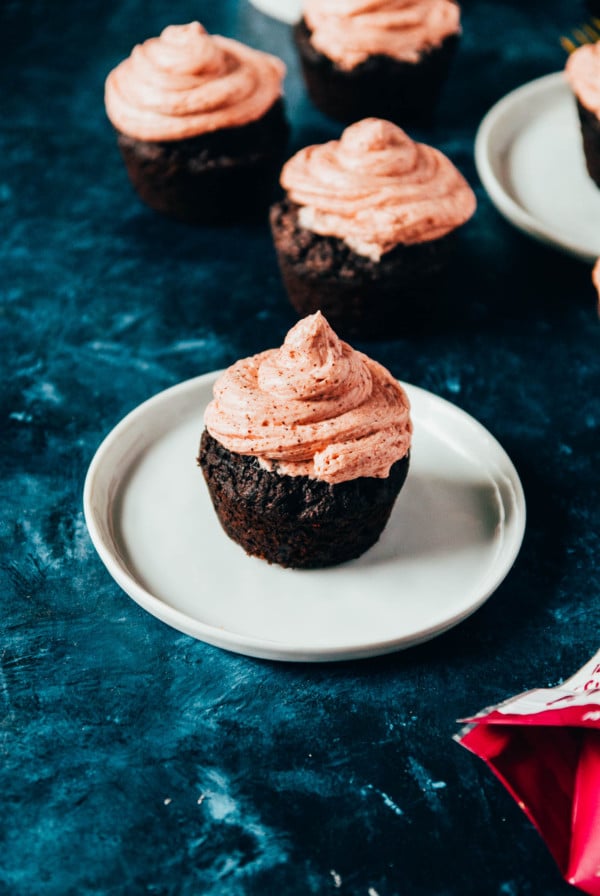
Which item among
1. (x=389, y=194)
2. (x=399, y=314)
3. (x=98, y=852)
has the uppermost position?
(x=389, y=194)

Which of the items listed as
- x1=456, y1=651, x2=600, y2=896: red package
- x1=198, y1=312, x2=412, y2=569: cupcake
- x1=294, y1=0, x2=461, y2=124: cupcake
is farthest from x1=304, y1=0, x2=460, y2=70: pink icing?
x1=456, y1=651, x2=600, y2=896: red package

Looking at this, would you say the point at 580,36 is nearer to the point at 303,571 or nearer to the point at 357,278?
the point at 357,278

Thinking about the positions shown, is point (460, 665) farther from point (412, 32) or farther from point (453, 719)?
point (412, 32)

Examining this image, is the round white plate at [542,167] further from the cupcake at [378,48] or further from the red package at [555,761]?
the red package at [555,761]

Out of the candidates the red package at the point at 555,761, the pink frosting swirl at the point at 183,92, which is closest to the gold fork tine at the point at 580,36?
the pink frosting swirl at the point at 183,92

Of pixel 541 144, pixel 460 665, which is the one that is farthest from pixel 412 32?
pixel 460 665

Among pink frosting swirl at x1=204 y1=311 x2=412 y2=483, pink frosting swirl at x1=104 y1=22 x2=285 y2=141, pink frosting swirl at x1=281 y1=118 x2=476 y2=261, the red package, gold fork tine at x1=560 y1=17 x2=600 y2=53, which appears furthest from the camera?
gold fork tine at x1=560 y1=17 x2=600 y2=53

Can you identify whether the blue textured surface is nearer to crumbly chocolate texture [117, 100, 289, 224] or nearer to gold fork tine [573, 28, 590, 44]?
crumbly chocolate texture [117, 100, 289, 224]
